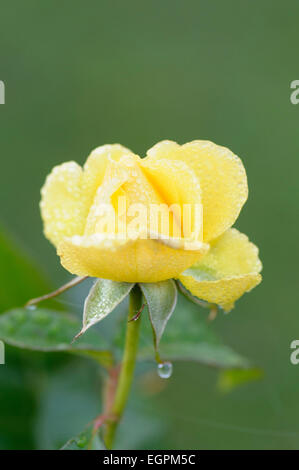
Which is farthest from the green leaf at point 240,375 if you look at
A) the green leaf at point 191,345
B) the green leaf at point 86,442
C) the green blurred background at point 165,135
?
the green leaf at point 86,442

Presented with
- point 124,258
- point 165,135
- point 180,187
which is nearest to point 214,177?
point 180,187

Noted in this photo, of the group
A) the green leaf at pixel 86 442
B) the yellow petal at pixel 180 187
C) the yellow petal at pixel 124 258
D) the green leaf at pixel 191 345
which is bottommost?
the green leaf at pixel 86 442

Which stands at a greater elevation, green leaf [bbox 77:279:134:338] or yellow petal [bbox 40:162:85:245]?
yellow petal [bbox 40:162:85:245]

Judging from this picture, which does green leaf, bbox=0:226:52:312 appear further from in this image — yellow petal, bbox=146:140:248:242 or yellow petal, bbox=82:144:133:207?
yellow petal, bbox=146:140:248:242

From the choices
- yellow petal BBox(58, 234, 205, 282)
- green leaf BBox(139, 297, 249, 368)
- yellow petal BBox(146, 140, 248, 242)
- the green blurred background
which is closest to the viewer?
yellow petal BBox(58, 234, 205, 282)

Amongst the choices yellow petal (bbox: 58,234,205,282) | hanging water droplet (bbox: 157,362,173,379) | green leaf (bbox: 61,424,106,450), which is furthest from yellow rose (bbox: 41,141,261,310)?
green leaf (bbox: 61,424,106,450)

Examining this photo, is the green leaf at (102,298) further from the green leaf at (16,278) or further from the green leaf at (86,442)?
the green leaf at (16,278)
